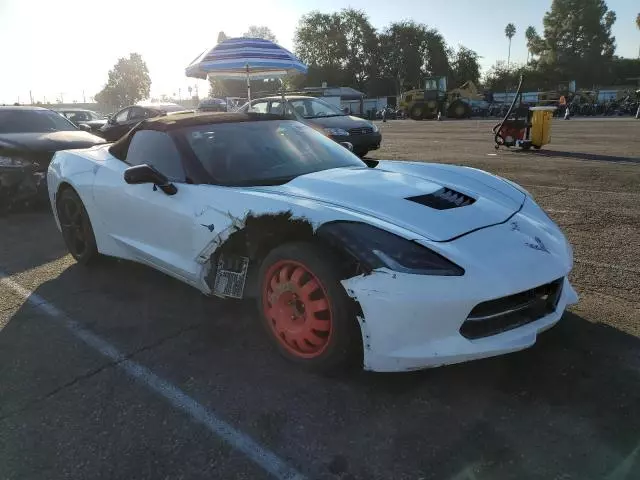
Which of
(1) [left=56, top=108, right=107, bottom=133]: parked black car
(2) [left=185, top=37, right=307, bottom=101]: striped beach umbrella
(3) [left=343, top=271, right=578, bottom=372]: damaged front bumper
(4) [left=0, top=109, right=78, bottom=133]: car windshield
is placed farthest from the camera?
(1) [left=56, top=108, right=107, bottom=133]: parked black car

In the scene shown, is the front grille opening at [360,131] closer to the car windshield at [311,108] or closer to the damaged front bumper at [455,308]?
the car windshield at [311,108]

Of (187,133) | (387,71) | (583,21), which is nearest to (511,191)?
(187,133)

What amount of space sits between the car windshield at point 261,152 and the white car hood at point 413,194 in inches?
8.2

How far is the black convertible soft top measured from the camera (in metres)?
3.58

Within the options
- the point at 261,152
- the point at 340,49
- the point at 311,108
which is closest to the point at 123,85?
the point at 340,49

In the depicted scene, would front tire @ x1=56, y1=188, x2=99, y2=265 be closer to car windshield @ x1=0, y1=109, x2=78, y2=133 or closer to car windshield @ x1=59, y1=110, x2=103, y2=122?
car windshield @ x1=0, y1=109, x2=78, y2=133

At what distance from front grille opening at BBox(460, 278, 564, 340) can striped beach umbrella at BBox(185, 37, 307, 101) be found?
8418 mm

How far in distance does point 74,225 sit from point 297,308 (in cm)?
269

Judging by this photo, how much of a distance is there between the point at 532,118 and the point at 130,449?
1210 cm

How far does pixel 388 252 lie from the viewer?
7.34 ft

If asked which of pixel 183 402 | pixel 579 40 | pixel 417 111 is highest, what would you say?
pixel 579 40

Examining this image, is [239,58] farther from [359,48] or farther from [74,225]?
[359,48]

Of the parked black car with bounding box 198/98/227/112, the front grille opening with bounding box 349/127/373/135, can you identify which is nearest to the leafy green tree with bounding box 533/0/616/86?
the parked black car with bounding box 198/98/227/112

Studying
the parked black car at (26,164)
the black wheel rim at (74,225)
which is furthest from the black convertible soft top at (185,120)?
the parked black car at (26,164)
